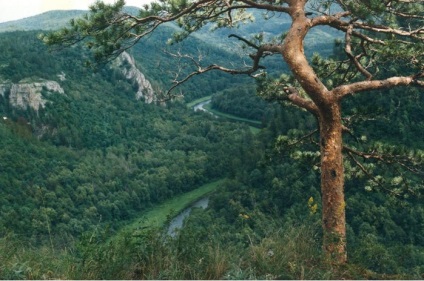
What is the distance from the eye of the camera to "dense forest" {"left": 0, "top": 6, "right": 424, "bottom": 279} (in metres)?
4.37

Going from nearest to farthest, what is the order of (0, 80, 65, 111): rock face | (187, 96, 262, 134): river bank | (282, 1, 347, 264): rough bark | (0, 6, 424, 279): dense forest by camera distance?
1. (0, 6, 424, 279): dense forest
2. (282, 1, 347, 264): rough bark
3. (0, 80, 65, 111): rock face
4. (187, 96, 262, 134): river bank

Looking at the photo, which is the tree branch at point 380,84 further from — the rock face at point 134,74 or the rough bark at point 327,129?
the rock face at point 134,74

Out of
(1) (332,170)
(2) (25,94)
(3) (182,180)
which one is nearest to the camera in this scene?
(1) (332,170)

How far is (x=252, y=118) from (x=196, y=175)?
2813 centimetres

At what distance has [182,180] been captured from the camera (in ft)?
215

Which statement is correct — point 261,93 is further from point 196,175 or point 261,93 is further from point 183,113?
point 183,113

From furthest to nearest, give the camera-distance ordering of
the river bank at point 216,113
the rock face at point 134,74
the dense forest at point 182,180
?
the rock face at point 134,74, the river bank at point 216,113, the dense forest at point 182,180

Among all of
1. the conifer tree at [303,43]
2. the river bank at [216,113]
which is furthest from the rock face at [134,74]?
the conifer tree at [303,43]

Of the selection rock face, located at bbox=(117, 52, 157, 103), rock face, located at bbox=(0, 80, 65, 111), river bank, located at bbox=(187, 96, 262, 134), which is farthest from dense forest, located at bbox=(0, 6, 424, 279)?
rock face, located at bbox=(117, 52, 157, 103)

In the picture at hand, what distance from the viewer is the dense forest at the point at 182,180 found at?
437 centimetres

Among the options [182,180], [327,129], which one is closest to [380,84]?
[327,129]

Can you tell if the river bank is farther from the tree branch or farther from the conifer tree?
the tree branch

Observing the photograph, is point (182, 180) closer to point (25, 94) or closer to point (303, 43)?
point (25, 94)

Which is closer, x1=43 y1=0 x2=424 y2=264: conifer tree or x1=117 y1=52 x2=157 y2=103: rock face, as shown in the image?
x1=43 y1=0 x2=424 y2=264: conifer tree
